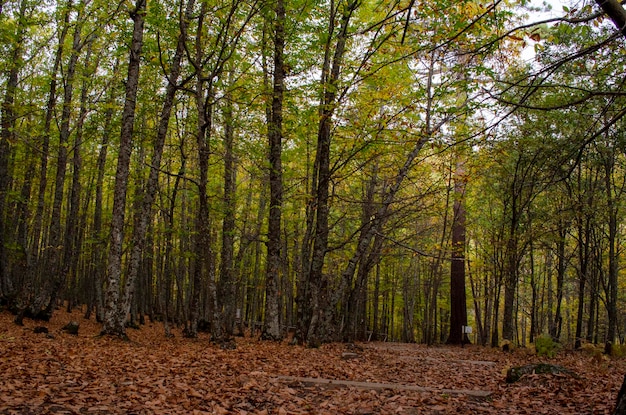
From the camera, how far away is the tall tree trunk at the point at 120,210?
1022 cm

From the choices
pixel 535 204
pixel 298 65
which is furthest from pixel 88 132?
pixel 535 204

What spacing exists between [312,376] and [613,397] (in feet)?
13.1

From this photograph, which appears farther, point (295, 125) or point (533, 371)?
point (295, 125)

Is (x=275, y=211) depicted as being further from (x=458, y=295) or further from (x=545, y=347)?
(x=458, y=295)

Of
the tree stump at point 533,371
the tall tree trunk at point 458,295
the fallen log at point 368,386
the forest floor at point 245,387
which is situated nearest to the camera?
the forest floor at point 245,387

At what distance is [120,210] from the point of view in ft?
34.8

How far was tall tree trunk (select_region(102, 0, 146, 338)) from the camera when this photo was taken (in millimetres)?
10219

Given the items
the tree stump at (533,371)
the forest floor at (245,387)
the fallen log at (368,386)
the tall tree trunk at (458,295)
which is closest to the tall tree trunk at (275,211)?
the forest floor at (245,387)

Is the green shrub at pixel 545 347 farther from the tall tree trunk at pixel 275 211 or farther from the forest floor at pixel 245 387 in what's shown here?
the tall tree trunk at pixel 275 211

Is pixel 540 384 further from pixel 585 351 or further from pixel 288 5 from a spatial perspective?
pixel 288 5

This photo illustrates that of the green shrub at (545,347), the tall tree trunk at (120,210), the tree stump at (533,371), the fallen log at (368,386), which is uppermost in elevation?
the tall tree trunk at (120,210)

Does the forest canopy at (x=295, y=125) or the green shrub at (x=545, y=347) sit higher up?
the forest canopy at (x=295, y=125)

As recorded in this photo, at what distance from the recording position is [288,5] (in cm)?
1193

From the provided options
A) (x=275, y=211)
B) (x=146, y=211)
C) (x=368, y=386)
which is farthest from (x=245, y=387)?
(x=146, y=211)
